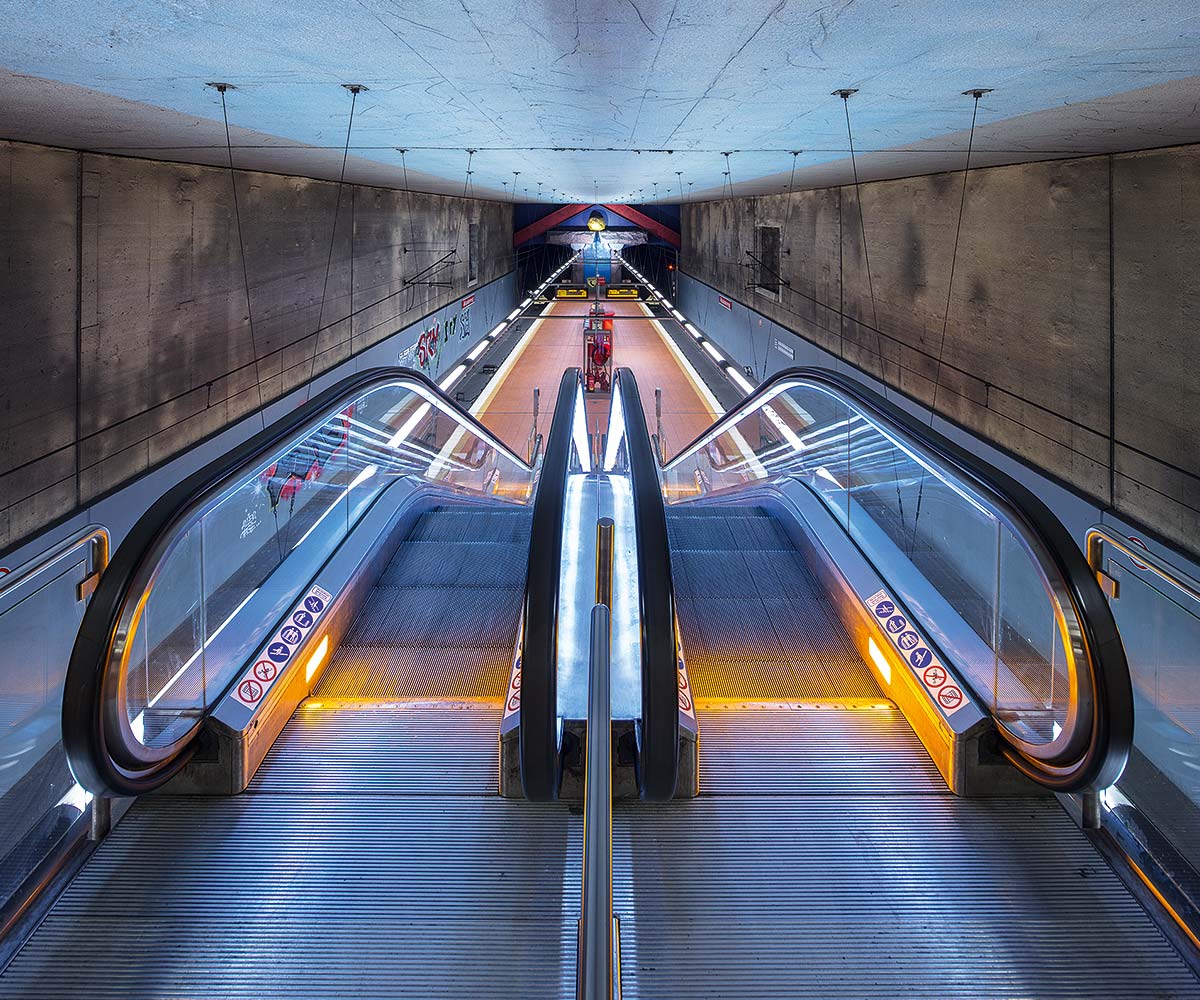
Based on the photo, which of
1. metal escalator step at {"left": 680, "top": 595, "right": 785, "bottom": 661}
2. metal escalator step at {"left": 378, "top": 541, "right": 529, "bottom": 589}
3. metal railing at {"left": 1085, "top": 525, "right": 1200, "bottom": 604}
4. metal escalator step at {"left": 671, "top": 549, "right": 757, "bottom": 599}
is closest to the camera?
metal railing at {"left": 1085, "top": 525, "right": 1200, "bottom": 604}

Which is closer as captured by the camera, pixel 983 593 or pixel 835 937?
pixel 835 937

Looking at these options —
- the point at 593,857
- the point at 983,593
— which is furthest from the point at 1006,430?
the point at 593,857

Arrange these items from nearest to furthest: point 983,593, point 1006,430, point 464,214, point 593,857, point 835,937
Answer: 1. point 593,857
2. point 835,937
3. point 983,593
4. point 1006,430
5. point 464,214

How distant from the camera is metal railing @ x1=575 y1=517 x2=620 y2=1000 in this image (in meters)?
1.45

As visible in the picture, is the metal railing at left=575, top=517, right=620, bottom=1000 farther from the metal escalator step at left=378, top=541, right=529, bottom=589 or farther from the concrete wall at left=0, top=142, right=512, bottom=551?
the concrete wall at left=0, top=142, right=512, bottom=551

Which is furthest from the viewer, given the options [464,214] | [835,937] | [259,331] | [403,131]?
[464,214]

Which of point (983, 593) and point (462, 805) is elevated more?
point (983, 593)

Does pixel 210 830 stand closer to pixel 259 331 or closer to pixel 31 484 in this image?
pixel 31 484

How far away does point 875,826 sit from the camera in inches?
105

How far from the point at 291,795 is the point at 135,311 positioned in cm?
405

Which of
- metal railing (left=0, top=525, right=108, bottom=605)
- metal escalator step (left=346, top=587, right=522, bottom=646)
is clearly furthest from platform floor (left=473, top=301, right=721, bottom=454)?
metal railing (left=0, top=525, right=108, bottom=605)

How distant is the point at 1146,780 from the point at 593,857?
2851 millimetres

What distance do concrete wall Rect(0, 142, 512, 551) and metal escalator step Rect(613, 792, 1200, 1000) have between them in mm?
3886

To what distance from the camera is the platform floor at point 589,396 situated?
39.7 ft
